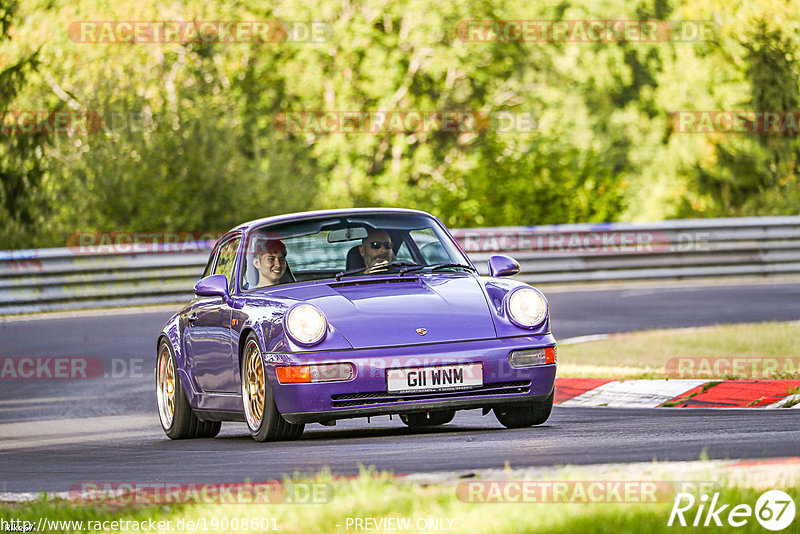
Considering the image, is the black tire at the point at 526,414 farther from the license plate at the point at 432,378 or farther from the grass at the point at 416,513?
the grass at the point at 416,513

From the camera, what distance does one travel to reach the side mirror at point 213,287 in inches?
354

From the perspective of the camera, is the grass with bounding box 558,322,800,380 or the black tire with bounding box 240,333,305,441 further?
the grass with bounding box 558,322,800,380

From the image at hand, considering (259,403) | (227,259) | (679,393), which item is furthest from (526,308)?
(227,259)

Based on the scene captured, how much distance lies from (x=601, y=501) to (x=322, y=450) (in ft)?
9.16

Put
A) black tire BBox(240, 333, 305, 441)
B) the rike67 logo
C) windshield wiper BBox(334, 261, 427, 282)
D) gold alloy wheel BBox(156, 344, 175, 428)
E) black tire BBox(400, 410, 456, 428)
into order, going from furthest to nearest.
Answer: gold alloy wheel BBox(156, 344, 175, 428) → black tire BBox(400, 410, 456, 428) → windshield wiper BBox(334, 261, 427, 282) → black tire BBox(240, 333, 305, 441) → the rike67 logo

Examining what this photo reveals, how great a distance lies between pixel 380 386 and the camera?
7766 millimetres

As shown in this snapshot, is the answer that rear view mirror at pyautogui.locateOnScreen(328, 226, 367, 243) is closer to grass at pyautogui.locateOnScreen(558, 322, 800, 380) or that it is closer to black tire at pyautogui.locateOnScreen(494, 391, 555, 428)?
black tire at pyautogui.locateOnScreen(494, 391, 555, 428)

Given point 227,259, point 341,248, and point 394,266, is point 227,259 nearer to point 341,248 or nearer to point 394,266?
point 341,248

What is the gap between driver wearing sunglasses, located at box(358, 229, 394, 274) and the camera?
8.97m

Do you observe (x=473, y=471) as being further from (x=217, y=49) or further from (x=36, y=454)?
(x=217, y=49)

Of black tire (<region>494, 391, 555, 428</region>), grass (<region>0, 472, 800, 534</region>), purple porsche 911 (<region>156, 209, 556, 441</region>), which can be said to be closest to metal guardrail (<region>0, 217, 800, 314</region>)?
purple porsche 911 (<region>156, 209, 556, 441</region>)

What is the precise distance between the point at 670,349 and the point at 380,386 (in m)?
6.14

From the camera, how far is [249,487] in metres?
5.67

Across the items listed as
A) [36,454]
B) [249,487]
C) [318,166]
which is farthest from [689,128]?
[249,487]
